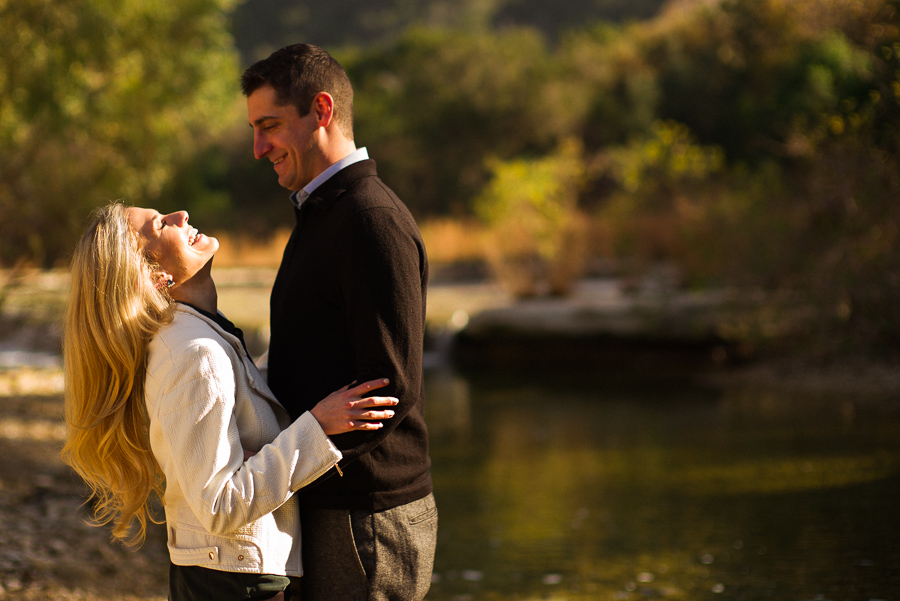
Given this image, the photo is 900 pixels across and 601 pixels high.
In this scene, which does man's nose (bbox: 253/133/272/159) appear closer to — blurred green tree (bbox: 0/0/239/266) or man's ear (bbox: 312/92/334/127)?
man's ear (bbox: 312/92/334/127)

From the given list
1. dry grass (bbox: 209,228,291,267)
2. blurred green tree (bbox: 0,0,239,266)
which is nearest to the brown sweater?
blurred green tree (bbox: 0,0,239,266)

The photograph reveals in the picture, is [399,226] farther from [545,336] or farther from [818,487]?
[545,336]

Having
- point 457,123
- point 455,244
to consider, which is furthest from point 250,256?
point 457,123

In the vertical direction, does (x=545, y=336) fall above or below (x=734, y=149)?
below

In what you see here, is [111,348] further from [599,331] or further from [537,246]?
[537,246]

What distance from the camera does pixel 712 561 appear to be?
13.8ft

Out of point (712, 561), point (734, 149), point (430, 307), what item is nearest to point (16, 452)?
point (712, 561)

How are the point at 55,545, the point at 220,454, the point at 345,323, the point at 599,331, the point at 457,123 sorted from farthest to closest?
the point at 457,123 < the point at 599,331 < the point at 55,545 < the point at 345,323 < the point at 220,454

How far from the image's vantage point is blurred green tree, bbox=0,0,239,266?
719cm

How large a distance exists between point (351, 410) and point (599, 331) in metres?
9.23

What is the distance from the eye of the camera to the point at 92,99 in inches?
359

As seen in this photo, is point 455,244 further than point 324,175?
Yes

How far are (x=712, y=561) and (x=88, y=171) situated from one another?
341 inches

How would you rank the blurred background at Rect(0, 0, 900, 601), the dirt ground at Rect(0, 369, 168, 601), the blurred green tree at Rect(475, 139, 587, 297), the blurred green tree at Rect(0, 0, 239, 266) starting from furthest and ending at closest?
the blurred green tree at Rect(475, 139, 587, 297) < the blurred green tree at Rect(0, 0, 239, 266) < the blurred background at Rect(0, 0, 900, 601) < the dirt ground at Rect(0, 369, 168, 601)
